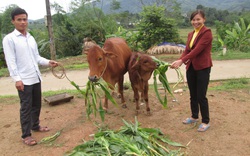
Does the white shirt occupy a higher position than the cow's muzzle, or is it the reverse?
the white shirt

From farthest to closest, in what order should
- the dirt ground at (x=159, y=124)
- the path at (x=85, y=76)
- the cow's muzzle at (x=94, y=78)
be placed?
the path at (x=85, y=76) → the cow's muzzle at (x=94, y=78) → the dirt ground at (x=159, y=124)

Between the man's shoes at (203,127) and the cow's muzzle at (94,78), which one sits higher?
the cow's muzzle at (94,78)

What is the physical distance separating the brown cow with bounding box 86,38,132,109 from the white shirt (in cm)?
85

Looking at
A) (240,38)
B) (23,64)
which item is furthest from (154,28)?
(23,64)

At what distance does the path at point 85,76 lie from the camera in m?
7.45

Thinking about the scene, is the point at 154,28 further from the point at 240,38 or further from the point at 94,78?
the point at 94,78

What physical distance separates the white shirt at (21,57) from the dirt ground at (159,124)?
3.42 ft

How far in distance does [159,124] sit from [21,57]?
249 cm

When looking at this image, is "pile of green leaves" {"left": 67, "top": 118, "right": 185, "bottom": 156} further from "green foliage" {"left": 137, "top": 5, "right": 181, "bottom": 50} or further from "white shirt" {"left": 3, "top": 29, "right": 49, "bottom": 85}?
"green foliage" {"left": 137, "top": 5, "right": 181, "bottom": 50}

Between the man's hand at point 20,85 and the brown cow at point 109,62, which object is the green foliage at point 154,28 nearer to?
the brown cow at point 109,62

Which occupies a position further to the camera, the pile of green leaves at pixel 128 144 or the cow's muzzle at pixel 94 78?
the cow's muzzle at pixel 94 78

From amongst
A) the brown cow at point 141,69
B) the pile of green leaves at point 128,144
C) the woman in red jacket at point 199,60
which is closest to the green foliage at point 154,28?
the brown cow at point 141,69

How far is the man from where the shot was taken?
3.38m

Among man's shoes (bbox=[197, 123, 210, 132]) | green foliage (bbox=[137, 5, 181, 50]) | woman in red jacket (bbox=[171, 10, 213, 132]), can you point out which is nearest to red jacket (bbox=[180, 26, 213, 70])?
woman in red jacket (bbox=[171, 10, 213, 132])
